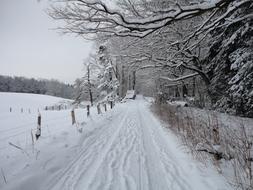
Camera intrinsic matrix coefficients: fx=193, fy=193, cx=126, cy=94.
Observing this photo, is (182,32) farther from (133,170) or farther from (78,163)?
(78,163)

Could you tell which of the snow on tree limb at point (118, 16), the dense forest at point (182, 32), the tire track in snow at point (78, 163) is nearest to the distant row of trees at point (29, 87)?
the dense forest at point (182, 32)

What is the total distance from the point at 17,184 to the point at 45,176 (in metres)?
0.53

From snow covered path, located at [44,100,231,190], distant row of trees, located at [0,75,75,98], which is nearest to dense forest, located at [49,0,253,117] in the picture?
snow covered path, located at [44,100,231,190]

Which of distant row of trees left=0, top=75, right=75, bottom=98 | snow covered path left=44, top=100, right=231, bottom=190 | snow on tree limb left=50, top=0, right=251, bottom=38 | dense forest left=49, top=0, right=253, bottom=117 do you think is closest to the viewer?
snow covered path left=44, top=100, right=231, bottom=190

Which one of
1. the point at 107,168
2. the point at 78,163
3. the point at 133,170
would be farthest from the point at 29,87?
the point at 133,170

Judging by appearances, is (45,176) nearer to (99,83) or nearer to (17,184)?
(17,184)

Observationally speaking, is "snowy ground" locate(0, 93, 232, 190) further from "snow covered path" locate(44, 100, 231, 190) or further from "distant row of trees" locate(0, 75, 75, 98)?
"distant row of trees" locate(0, 75, 75, 98)

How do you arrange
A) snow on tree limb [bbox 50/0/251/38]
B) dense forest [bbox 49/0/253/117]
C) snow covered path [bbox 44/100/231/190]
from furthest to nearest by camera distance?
1. dense forest [bbox 49/0/253/117]
2. snow on tree limb [bbox 50/0/251/38]
3. snow covered path [bbox 44/100/231/190]

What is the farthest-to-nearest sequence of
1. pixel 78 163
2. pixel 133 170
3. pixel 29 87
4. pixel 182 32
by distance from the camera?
1. pixel 29 87
2. pixel 182 32
3. pixel 78 163
4. pixel 133 170

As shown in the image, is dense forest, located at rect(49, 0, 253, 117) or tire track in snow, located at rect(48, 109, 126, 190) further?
dense forest, located at rect(49, 0, 253, 117)

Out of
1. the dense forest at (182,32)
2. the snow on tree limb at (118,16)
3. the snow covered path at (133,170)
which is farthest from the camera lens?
the dense forest at (182,32)

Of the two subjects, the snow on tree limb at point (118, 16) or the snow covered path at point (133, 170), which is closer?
the snow covered path at point (133, 170)

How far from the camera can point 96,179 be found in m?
3.46

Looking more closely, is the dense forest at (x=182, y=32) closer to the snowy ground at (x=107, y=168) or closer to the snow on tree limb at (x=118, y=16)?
the snow on tree limb at (x=118, y=16)
